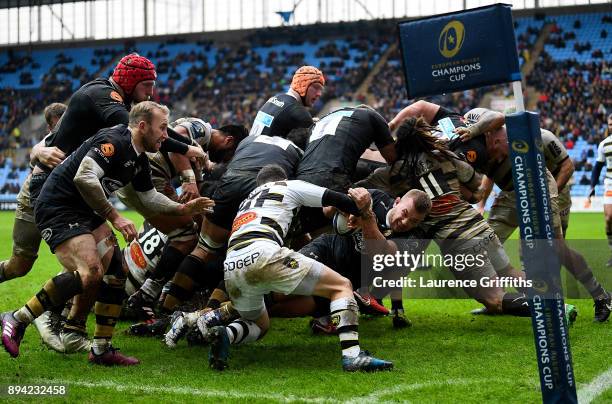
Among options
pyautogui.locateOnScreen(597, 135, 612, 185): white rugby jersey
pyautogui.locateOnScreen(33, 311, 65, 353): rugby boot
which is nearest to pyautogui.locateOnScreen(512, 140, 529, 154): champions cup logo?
pyautogui.locateOnScreen(33, 311, 65, 353): rugby boot

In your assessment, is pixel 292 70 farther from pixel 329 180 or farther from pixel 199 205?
pixel 199 205

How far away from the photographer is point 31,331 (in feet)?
23.0

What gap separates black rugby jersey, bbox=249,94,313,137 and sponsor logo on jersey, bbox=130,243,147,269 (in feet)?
5.37

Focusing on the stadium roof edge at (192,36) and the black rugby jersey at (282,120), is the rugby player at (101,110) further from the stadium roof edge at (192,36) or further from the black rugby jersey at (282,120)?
the stadium roof edge at (192,36)

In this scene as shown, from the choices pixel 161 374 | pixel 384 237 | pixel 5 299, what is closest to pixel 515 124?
pixel 384 237

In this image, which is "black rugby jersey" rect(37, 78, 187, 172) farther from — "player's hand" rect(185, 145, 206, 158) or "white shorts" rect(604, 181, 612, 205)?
"white shorts" rect(604, 181, 612, 205)

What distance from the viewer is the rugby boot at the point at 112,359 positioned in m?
5.54

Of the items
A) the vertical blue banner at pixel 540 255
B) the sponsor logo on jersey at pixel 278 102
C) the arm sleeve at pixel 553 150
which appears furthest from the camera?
the sponsor logo on jersey at pixel 278 102

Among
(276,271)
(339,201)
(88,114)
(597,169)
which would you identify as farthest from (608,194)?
(88,114)

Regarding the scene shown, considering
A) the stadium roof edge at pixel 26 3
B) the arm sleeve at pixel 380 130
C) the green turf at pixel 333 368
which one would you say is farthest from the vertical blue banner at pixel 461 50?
the stadium roof edge at pixel 26 3

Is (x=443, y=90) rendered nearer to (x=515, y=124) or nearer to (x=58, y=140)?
(x=515, y=124)

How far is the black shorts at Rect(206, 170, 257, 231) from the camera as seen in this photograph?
22.1 feet

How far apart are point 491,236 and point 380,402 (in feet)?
9.93

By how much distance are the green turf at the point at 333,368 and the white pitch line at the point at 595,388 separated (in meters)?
0.05
